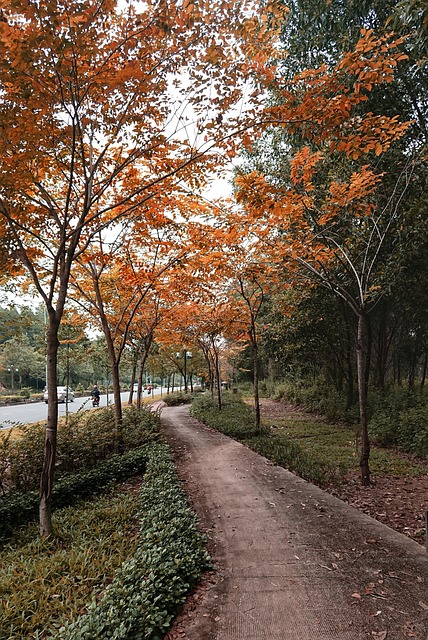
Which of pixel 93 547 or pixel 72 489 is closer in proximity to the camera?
pixel 93 547

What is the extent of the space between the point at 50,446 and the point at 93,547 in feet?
3.56

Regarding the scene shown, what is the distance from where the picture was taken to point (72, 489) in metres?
5.65

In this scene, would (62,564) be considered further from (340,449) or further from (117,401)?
(340,449)

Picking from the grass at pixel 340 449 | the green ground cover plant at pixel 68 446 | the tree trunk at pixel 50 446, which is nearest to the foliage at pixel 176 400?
the grass at pixel 340 449

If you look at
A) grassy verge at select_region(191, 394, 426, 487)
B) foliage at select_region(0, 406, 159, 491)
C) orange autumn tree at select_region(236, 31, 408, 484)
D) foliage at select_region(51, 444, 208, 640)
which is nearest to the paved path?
foliage at select_region(51, 444, 208, 640)

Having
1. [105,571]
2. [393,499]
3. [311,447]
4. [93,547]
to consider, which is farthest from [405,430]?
[105,571]

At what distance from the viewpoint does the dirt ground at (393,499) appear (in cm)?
469

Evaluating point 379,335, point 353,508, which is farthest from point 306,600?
point 379,335

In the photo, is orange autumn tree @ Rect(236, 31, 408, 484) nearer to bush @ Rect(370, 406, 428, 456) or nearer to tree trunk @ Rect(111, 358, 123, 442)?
bush @ Rect(370, 406, 428, 456)

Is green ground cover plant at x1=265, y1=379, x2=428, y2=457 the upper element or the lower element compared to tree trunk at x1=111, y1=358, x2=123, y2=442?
lower

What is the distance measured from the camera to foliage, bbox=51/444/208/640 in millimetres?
2400

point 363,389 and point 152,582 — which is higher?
point 363,389

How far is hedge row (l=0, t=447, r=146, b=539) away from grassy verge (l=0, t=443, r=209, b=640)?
11.6 inches

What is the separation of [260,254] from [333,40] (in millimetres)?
4100
